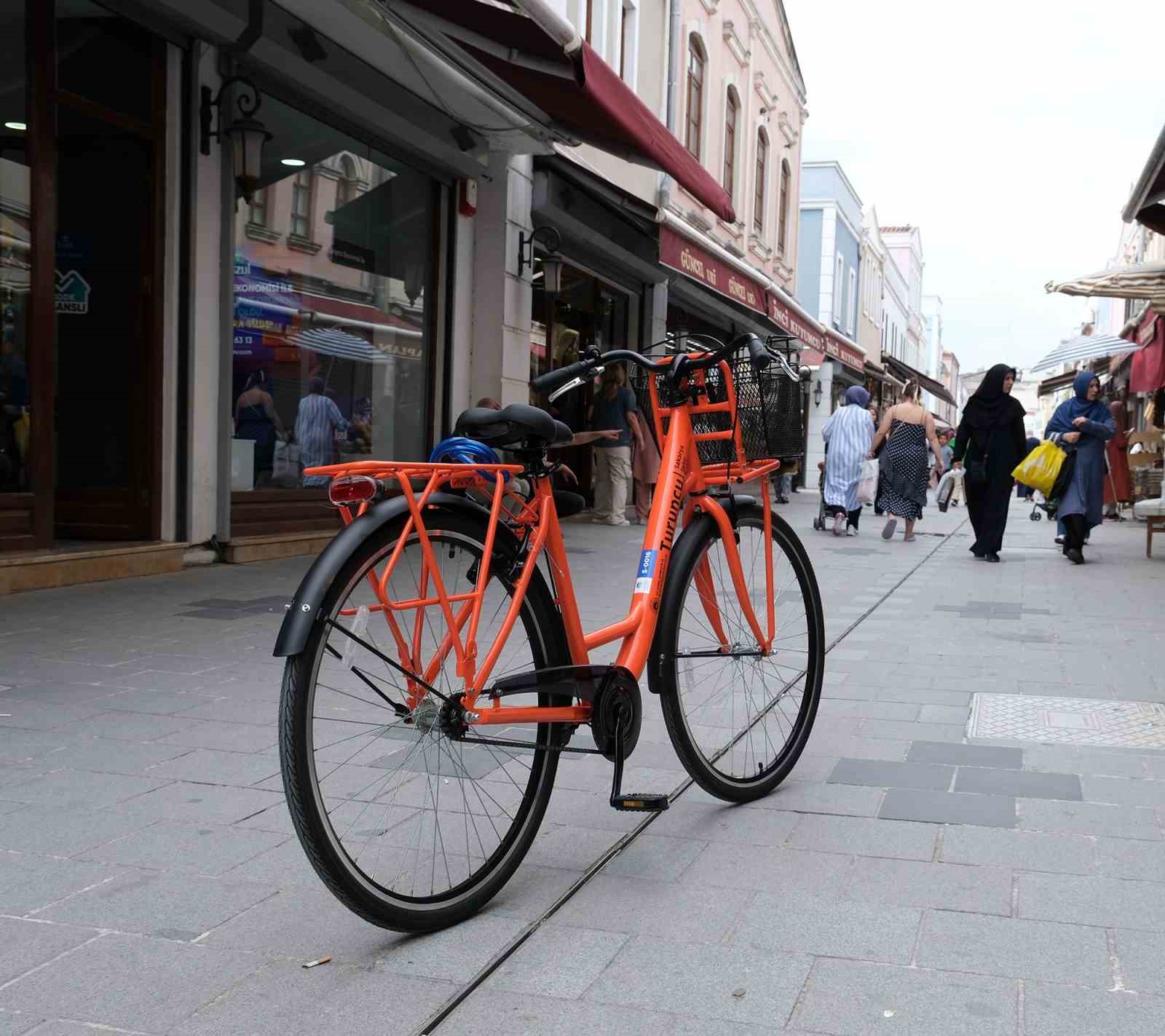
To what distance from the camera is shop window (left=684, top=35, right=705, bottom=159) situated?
760 inches

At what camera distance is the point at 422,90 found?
10039 millimetres

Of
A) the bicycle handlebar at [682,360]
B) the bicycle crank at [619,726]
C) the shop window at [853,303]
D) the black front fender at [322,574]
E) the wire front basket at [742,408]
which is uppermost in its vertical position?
the shop window at [853,303]

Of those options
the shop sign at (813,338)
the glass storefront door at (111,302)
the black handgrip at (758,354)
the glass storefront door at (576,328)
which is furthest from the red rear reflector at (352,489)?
the shop sign at (813,338)

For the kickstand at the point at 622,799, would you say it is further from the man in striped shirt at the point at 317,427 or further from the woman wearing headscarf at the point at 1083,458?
the woman wearing headscarf at the point at 1083,458

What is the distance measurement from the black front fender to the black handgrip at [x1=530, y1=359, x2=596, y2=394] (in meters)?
0.65

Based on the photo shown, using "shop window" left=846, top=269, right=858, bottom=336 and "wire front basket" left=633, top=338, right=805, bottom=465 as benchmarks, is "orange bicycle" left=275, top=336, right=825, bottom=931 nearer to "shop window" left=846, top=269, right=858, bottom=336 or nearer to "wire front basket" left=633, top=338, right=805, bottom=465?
"wire front basket" left=633, top=338, right=805, bottom=465

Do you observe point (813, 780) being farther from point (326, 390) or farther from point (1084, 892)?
point (326, 390)

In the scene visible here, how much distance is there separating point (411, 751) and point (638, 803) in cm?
60

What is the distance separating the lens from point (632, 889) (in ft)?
9.50

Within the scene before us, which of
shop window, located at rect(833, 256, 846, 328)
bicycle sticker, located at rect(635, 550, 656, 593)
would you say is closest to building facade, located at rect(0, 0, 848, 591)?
bicycle sticker, located at rect(635, 550, 656, 593)

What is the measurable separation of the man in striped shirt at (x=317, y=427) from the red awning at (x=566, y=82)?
2767 millimetres

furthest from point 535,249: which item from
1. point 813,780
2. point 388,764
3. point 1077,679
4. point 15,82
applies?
point 388,764

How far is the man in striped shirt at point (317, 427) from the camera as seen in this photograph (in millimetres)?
9742

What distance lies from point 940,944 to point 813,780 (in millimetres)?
1345
